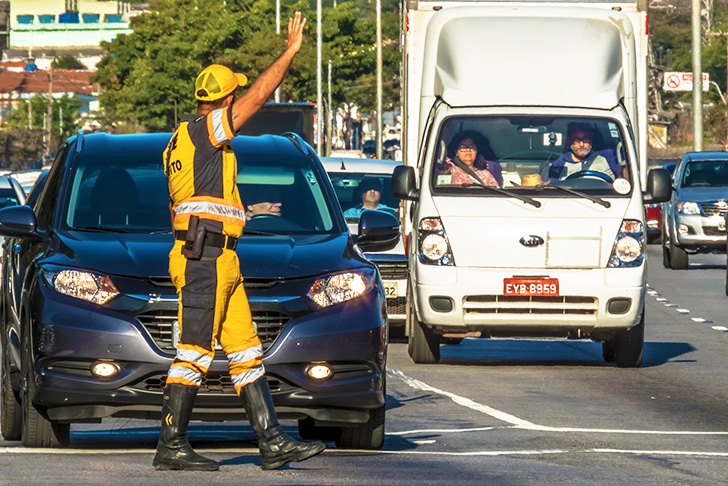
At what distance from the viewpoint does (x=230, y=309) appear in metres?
8.99

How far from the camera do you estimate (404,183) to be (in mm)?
16250

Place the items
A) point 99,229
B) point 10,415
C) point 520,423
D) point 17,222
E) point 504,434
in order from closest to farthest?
point 17,222
point 99,229
point 10,415
point 504,434
point 520,423

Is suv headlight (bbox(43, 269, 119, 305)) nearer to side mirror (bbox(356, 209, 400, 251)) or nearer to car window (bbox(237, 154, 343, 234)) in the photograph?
car window (bbox(237, 154, 343, 234))

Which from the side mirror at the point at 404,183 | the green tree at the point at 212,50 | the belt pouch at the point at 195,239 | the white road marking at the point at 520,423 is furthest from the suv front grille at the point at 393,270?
the green tree at the point at 212,50

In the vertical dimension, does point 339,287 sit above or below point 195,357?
above

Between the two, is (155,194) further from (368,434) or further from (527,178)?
(527,178)

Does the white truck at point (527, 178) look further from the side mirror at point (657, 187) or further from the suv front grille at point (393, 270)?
the suv front grille at point (393, 270)

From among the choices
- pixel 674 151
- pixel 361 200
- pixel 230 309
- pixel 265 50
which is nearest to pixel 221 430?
pixel 230 309

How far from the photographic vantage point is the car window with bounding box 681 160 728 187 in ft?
113

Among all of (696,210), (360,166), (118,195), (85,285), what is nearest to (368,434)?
(85,285)

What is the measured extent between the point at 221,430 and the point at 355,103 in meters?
98.2

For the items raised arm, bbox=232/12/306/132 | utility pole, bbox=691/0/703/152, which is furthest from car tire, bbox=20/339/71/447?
utility pole, bbox=691/0/703/152

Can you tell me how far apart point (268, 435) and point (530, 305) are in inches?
287

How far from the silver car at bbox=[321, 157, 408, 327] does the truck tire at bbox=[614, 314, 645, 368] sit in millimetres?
2183
